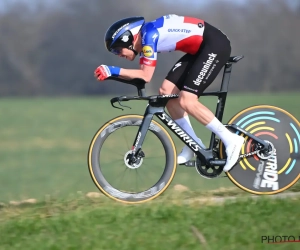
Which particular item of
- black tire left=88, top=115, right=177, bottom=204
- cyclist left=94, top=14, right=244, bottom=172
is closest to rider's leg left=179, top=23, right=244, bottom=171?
cyclist left=94, top=14, right=244, bottom=172

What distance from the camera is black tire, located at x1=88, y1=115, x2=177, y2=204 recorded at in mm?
6035

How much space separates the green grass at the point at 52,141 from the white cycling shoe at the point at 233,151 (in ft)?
26.0

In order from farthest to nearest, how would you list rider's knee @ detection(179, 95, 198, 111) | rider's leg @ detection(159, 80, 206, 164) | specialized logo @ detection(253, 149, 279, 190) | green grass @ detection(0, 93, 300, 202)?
green grass @ detection(0, 93, 300, 202) → specialized logo @ detection(253, 149, 279, 190) → rider's leg @ detection(159, 80, 206, 164) → rider's knee @ detection(179, 95, 198, 111)

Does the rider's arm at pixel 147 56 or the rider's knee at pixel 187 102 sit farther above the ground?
the rider's arm at pixel 147 56

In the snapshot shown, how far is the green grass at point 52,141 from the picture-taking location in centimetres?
1731

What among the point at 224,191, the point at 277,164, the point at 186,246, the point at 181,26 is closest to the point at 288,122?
the point at 277,164

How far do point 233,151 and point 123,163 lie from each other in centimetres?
99

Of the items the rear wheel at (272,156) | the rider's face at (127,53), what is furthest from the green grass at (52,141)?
the rider's face at (127,53)

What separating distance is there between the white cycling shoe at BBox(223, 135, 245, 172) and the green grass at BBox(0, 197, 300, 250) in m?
0.55

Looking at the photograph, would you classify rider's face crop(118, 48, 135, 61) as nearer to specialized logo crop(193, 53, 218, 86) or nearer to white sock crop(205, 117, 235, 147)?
specialized logo crop(193, 53, 218, 86)

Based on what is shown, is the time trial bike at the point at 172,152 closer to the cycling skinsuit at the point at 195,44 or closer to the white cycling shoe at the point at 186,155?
the white cycling shoe at the point at 186,155

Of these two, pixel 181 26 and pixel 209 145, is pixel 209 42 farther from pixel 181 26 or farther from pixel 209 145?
pixel 209 145

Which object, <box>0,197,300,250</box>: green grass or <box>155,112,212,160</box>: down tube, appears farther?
<box>155,112,212,160</box>: down tube

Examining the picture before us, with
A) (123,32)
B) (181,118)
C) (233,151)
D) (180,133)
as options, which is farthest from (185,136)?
(123,32)
